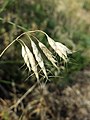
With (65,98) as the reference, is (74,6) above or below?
above

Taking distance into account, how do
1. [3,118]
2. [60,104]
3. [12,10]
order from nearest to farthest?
[3,118] < [60,104] < [12,10]

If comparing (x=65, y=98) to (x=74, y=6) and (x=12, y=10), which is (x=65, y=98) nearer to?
(x=12, y=10)

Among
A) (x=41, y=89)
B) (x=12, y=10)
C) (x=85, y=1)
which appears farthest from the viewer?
(x=85, y=1)

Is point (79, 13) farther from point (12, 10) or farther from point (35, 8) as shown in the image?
point (12, 10)

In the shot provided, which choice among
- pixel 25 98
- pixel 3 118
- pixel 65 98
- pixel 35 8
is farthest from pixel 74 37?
pixel 3 118

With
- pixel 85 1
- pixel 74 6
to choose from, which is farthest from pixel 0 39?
pixel 85 1

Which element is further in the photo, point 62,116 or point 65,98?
point 65,98

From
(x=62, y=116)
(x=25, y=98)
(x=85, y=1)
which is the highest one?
(x=85, y=1)
